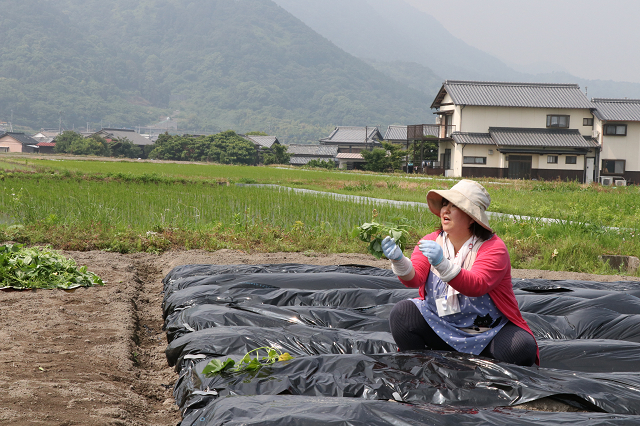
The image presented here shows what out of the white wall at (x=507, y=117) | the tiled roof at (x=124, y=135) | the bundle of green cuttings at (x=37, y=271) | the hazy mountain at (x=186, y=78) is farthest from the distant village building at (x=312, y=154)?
the hazy mountain at (x=186, y=78)

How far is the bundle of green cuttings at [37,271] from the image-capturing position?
15.2 ft

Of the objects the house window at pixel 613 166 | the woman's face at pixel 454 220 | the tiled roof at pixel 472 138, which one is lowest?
the woman's face at pixel 454 220

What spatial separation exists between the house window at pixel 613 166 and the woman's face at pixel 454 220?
30435 millimetres

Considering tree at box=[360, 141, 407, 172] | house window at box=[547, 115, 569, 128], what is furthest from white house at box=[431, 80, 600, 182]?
tree at box=[360, 141, 407, 172]

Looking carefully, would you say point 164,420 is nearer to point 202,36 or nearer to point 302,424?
point 302,424

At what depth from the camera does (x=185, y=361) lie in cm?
288

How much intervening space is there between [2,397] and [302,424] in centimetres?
150

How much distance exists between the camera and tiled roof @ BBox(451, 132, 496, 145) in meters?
28.1

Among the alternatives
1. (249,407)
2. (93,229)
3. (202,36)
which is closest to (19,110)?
(202,36)

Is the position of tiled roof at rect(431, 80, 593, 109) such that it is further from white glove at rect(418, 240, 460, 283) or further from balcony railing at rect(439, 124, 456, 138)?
white glove at rect(418, 240, 460, 283)

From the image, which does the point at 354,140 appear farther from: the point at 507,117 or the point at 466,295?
the point at 466,295

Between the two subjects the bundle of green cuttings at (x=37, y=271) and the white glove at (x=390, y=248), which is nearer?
the white glove at (x=390, y=248)

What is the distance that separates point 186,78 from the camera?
164 metres

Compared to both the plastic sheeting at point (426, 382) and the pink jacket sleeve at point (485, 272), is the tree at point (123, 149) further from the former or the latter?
the pink jacket sleeve at point (485, 272)
